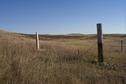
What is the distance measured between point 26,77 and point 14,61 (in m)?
0.52

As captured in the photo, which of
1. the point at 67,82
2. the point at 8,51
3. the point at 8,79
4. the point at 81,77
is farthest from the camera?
the point at 81,77

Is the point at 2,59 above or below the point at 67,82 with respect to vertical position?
above

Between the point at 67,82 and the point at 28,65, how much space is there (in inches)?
33.5

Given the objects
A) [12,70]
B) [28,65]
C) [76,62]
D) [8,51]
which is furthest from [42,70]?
[76,62]

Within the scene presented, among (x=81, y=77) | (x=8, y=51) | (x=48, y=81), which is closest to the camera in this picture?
(x=48, y=81)

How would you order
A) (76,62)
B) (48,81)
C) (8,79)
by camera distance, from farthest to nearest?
(76,62)
(48,81)
(8,79)

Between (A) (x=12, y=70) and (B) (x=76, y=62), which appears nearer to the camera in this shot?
(A) (x=12, y=70)

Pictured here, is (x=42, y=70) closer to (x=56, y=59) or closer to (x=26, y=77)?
(x=26, y=77)

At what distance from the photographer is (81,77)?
5.59 meters

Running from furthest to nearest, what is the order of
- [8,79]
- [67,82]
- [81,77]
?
1. [81,77]
2. [67,82]
3. [8,79]

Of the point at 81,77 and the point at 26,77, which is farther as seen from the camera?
the point at 81,77

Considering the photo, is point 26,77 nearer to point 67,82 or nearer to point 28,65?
point 28,65

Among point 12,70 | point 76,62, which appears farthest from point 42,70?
point 76,62

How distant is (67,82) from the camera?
472 centimetres
